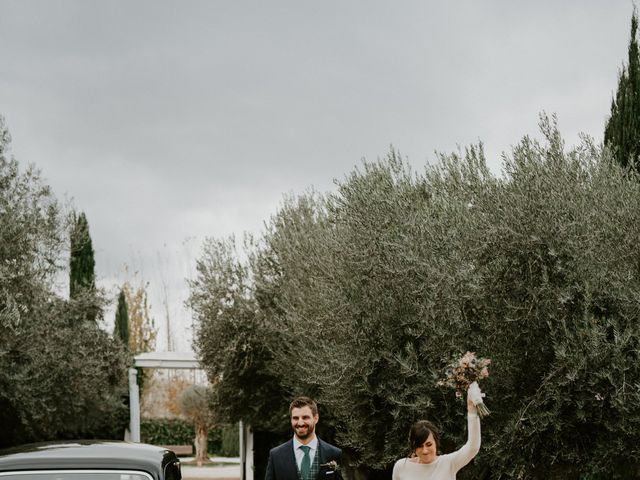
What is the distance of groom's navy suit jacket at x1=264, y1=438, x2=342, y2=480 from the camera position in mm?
5578

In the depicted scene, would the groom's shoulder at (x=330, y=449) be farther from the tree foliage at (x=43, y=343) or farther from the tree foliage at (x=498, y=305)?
the tree foliage at (x=43, y=343)

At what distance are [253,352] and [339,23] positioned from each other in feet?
35.3

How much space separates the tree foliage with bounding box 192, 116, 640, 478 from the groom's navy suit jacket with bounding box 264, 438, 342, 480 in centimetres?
545

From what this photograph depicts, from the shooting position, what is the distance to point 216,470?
34.8 metres

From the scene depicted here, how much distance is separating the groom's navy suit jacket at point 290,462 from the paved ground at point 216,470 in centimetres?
2511

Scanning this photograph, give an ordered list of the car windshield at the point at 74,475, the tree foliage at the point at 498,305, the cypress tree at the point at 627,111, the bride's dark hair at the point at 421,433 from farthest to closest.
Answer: the cypress tree at the point at 627,111 < the tree foliage at the point at 498,305 < the car windshield at the point at 74,475 < the bride's dark hair at the point at 421,433

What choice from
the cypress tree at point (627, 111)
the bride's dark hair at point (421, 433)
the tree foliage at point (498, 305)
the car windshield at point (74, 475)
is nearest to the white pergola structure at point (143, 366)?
the tree foliage at point (498, 305)

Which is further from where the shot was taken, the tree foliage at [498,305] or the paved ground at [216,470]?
the paved ground at [216,470]

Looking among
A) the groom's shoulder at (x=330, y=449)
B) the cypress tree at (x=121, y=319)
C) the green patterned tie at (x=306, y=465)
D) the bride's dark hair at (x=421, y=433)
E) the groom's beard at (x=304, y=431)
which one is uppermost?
the cypress tree at (x=121, y=319)

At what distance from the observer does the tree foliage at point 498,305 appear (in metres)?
10.7

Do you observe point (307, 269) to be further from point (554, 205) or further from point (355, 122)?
point (554, 205)

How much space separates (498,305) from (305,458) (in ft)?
20.7

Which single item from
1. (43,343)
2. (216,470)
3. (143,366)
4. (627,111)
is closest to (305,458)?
(627,111)

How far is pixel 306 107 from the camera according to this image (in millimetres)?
15117
